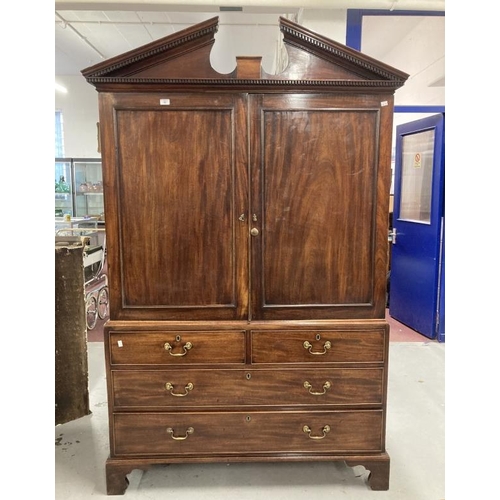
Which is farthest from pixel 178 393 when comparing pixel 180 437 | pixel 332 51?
pixel 332 51

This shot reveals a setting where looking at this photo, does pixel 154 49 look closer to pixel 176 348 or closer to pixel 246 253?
pixel 246 253

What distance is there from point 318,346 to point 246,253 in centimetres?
53

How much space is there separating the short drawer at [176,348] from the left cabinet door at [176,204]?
0.08 m

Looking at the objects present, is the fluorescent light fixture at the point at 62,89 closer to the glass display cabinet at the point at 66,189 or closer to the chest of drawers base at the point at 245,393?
the glass display cabinet at the point at 66,189

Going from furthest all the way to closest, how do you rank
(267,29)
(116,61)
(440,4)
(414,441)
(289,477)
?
(267,29) < (440,4) < (414,441) < (289,477) < (116,61)

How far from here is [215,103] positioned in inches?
65.5

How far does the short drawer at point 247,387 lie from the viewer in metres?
1.79

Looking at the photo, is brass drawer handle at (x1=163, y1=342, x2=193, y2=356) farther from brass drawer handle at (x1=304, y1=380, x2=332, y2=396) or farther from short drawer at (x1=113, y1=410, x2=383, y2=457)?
brass drawer handle at (x1=304, y1=380, x2=332, y2=396)

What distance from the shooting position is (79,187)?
276 inches

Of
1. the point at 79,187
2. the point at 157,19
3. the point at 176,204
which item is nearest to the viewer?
the point at 176,204
